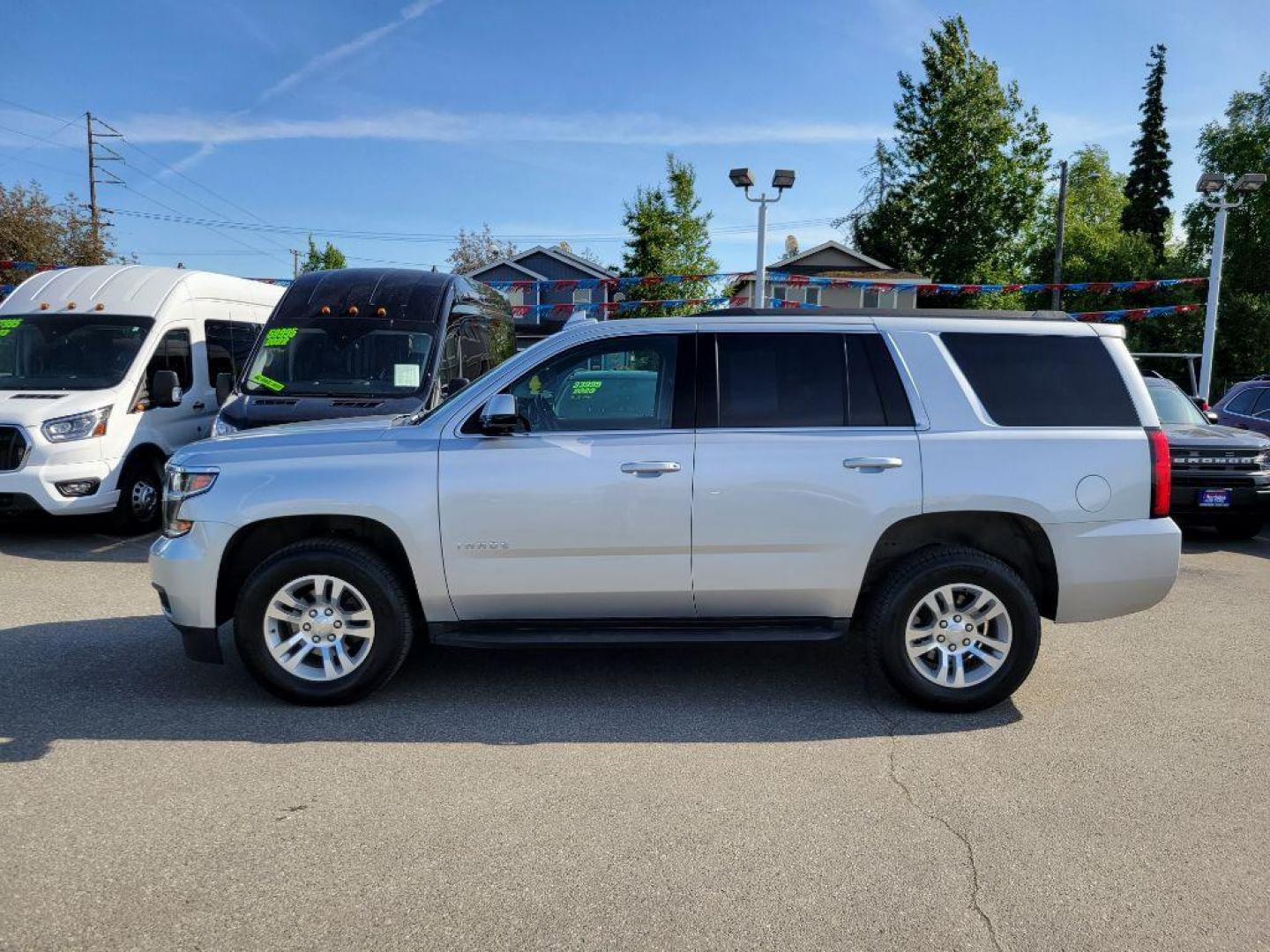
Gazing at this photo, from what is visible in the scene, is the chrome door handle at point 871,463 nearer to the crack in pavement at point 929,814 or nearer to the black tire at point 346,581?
the crack in pavement at point 929,814

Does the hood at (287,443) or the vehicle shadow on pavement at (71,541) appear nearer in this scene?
the hood at (287,443)

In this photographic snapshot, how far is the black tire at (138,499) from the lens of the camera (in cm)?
930

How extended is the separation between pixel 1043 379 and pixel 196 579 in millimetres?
4248

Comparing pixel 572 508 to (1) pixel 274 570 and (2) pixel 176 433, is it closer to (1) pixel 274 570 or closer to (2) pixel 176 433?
(1) pixel 274 570

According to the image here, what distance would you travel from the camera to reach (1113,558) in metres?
4.70

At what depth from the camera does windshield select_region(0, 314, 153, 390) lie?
31.2ft

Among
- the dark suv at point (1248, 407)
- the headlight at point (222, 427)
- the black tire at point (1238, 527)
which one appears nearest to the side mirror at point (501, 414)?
the headlight at point (222, 427)

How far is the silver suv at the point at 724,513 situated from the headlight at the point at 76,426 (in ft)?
15.8

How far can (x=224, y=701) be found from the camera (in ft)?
16.0

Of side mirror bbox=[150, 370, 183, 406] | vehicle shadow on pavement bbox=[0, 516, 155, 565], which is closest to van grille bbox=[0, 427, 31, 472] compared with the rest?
vehicle shadow on pavement bbox=[0, 516, 155, 565]

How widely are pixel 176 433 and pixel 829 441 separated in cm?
774

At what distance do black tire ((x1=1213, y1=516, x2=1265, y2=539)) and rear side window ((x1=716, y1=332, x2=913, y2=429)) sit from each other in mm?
7141

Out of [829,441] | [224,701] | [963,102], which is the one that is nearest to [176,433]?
[224,701]

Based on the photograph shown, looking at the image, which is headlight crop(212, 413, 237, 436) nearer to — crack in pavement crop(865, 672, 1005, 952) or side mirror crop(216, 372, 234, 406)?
side mirror crop(216, 372, 234, 406)
